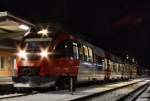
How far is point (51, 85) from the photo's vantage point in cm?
1859

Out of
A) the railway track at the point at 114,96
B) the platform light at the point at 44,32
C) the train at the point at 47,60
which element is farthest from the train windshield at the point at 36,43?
the railway track at the point at 114,96

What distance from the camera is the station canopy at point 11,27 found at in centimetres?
2100

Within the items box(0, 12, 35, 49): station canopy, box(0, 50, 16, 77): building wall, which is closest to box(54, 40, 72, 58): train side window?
box(0, 12, 35, 49): station canopy

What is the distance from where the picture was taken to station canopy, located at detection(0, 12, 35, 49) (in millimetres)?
21000

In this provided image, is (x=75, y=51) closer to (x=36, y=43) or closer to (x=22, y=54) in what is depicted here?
(x=36, y=43)

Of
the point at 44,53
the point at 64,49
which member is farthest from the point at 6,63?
the point at 44,53

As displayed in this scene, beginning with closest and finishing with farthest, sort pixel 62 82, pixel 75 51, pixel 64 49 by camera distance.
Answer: pixel 64 49 < pixel 62 82 < pixel 75 51

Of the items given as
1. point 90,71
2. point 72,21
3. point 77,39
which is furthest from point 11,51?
point 72,21

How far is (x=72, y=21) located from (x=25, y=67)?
137 feet

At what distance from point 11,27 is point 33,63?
7142mm

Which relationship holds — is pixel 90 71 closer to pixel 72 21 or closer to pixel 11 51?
pixel 11 51

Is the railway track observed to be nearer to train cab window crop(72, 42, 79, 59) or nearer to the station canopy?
train cab window crop(72, 42, 79, 59)

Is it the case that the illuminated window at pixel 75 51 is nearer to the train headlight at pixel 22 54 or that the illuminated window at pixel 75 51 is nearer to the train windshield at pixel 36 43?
the train windshield at pixel 36 43

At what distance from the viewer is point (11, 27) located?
82.6 feet
